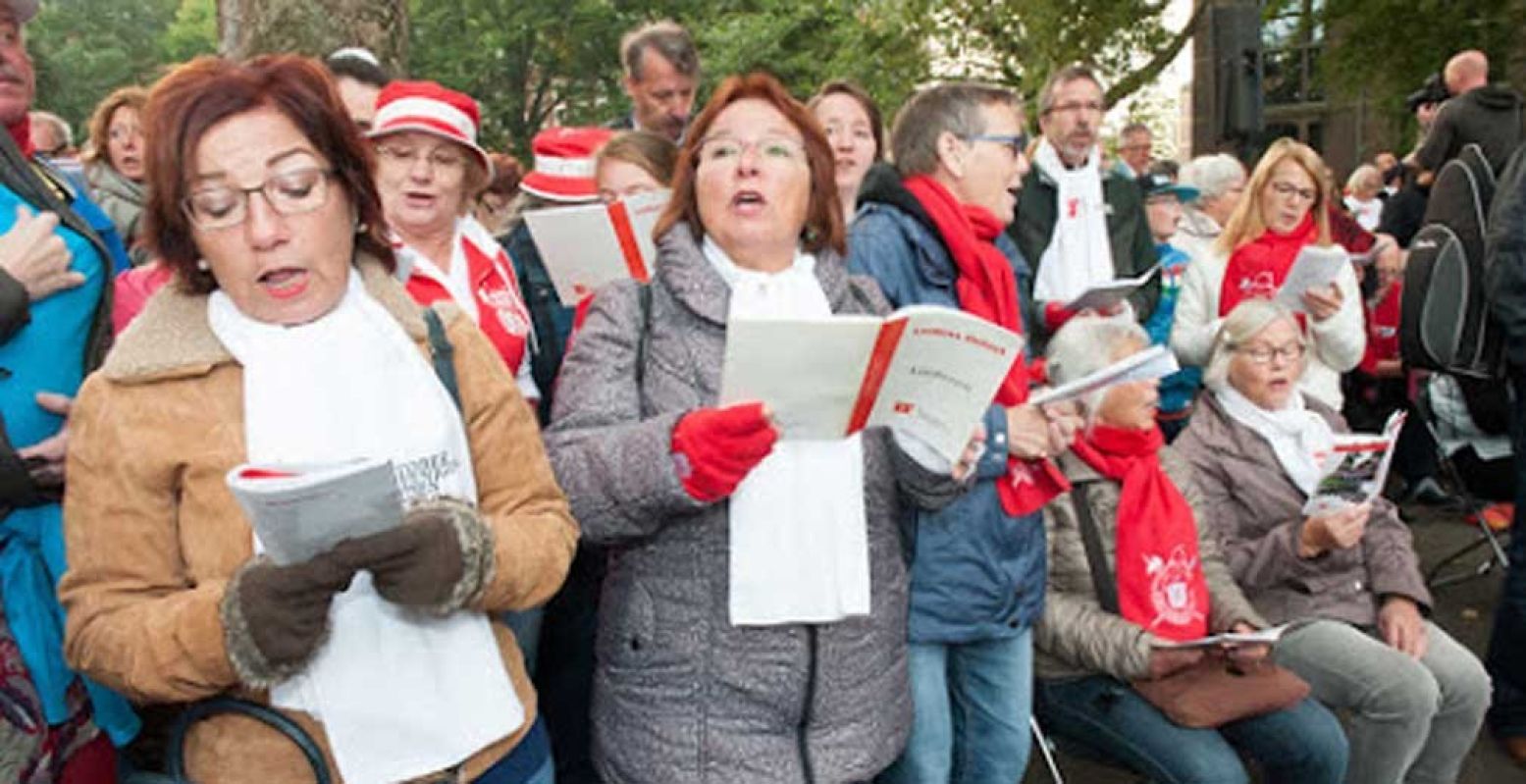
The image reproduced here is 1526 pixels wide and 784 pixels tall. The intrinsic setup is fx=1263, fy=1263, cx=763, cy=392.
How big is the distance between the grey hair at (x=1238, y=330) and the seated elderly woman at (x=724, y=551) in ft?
6.27

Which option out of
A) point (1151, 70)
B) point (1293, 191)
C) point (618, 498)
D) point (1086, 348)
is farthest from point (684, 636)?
point (1151, 70)

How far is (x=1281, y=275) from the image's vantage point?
5.17m

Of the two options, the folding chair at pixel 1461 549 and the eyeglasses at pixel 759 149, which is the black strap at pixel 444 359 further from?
the folding chair at pixel 1461 549

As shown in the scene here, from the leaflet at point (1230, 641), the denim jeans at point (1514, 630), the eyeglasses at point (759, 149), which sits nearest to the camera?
the eyeglasses at point (759, 149)

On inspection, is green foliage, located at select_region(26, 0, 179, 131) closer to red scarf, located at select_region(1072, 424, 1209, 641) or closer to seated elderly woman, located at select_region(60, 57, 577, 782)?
red scarf, located at select_region(1072, 424, 1209, 641)

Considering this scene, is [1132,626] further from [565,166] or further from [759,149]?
[565,166]

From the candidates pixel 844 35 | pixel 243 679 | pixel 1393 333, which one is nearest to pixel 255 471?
pixel 243 679

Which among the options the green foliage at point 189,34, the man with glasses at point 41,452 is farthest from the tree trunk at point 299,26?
the green foliage at point 189,34

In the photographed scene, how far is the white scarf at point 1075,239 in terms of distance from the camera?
14.8 ft

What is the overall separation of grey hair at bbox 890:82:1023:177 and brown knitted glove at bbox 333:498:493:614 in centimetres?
172

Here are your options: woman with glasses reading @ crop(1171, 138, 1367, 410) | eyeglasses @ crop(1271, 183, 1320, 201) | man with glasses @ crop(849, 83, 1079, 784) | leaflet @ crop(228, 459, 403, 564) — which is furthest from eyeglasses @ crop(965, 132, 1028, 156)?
eyeglasses @ crop(1271, 183, 1320, 201)

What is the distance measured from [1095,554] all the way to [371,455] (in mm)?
2036

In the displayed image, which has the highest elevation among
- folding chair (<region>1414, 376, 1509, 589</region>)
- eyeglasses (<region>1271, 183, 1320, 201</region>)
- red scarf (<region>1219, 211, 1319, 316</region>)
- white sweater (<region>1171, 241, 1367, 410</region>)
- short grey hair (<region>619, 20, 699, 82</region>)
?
short grey hair (<region>619, 20, 699, 82</region>)

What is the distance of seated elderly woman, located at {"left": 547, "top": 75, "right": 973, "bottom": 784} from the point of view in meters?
2.07
